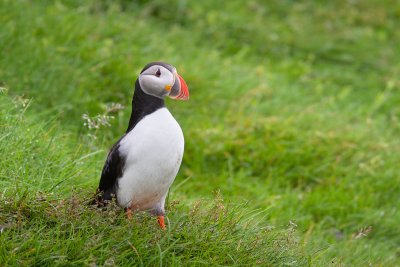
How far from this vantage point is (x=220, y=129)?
21.2 feet

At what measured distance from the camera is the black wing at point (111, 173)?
3.83m

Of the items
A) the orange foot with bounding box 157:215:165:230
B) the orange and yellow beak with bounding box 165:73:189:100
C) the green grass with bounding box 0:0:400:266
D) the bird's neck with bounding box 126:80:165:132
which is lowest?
the green grass with bounding box 0:0:400:266

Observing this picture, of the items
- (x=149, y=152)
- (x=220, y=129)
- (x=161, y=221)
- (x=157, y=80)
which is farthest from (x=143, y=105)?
(x=220, y=129)

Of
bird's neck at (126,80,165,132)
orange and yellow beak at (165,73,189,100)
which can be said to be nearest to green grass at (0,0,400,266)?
bird's neck at (126,80,165,132)

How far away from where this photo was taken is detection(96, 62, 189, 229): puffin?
3676 millimetres

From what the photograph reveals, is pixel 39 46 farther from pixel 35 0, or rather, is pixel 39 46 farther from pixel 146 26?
pixel 146 26

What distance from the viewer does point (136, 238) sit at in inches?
140

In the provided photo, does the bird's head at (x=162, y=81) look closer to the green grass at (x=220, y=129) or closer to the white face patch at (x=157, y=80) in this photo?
the white face patch at (x=157, y=80)

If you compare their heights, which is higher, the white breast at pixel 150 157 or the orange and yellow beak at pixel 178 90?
the orange and yellow beak at pixel 178 90

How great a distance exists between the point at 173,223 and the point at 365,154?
3.15 metres

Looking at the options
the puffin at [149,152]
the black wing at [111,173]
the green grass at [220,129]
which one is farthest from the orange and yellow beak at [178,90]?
the green grass at [220,129]

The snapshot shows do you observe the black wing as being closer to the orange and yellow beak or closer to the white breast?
the white breast

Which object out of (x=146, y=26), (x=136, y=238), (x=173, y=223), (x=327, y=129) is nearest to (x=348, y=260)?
(x=173, y=223)

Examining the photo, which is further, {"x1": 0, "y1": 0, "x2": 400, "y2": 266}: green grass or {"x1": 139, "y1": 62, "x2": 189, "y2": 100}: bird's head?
{"x1": 139, "y1": 62, "x2": 189, "y2": 100}: bird's head
